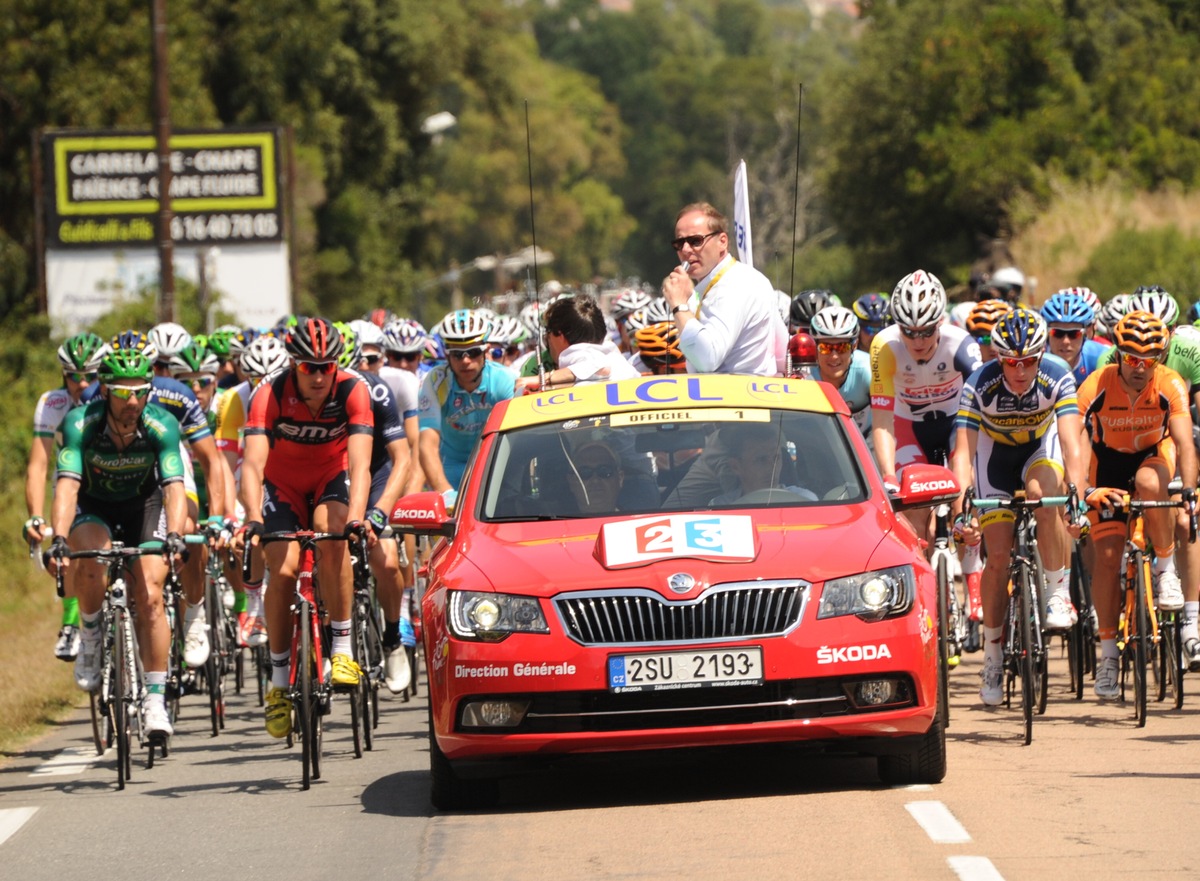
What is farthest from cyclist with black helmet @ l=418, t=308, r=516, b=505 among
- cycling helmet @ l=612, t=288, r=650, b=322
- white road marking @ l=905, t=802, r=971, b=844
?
cycling helmet @ l=612, t=288, r=650, b=322

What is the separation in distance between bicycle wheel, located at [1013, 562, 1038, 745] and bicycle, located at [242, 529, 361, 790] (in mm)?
3335

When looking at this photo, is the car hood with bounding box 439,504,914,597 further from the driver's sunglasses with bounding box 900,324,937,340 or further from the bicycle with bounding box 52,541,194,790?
the driver's sunglasses with bounding box 900,324,937,340

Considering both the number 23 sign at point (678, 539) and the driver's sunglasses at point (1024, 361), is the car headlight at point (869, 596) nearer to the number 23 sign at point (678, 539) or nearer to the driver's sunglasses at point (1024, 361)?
the number 23 sign at point (678, 539)

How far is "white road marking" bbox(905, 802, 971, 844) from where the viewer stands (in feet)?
28.2

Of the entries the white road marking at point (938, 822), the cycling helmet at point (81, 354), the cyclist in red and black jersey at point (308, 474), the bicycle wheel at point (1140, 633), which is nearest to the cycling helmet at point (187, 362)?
the cycling helmet at point (81, 354)

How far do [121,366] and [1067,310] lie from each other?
18.9ft

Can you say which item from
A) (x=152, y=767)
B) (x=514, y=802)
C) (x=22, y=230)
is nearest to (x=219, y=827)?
(x=514, y=802)

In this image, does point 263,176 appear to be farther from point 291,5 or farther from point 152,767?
point 152,767

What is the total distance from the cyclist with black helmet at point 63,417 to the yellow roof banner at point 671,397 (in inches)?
171

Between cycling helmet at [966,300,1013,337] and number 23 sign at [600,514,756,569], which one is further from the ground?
cycling helmet at [966,300,1013,337]

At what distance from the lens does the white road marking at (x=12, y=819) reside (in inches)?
414

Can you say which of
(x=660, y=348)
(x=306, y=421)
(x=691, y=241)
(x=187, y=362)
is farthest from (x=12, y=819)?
(x=187, y=362)

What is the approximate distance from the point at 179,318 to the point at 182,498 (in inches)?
1300

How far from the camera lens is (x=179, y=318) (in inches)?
1766
